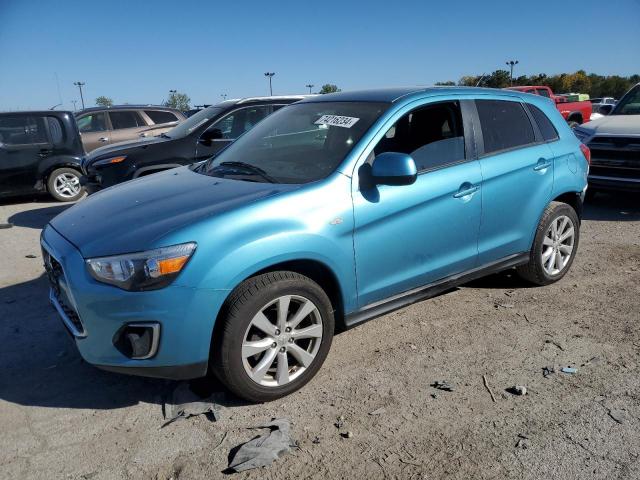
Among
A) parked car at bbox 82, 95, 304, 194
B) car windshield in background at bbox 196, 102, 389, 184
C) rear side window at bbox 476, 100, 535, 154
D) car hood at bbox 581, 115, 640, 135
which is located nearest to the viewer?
car windshield in background at bbox 196, 102, 389, 184

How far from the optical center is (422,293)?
357cm

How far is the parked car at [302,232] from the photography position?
2.63 metres

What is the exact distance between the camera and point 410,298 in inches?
138

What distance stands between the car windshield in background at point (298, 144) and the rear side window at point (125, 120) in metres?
7.94

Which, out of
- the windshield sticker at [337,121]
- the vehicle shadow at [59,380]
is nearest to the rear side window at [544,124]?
the windshield sticker at [337,121]

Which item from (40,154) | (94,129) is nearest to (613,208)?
(40,154)

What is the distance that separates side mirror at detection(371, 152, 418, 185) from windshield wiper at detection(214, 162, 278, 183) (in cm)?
65

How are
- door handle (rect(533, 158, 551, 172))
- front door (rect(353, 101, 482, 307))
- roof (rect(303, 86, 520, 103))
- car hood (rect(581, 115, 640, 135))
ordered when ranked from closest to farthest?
front door (rect(353, 101, 482, 307)) < roof (rect(303, 86, 520, 103)) < door handle (rect(533, 158, 551, 172)) < car hood (rect(581, 115, 640, 135))

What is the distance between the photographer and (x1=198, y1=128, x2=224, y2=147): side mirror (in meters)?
6.70

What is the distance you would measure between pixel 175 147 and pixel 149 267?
4.56 metres

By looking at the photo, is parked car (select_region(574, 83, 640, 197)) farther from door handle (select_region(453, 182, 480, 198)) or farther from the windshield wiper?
the windshield wiper

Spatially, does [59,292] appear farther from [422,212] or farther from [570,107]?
[570,107]

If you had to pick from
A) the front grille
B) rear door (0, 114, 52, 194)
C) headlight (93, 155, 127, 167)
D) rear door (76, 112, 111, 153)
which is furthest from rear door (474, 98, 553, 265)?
rear door (76, 112, 111, 153)

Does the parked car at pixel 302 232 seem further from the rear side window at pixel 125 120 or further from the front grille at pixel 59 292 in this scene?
the rear side window at pixel 125 120
